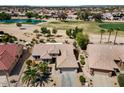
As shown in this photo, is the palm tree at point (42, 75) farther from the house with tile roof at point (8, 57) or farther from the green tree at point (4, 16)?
the green tree at point (4, 16)

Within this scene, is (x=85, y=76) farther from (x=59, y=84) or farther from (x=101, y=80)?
(x=59, y=84)

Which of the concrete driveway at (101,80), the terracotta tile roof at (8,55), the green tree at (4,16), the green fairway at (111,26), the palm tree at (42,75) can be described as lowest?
the concrete driveway at (101,80)

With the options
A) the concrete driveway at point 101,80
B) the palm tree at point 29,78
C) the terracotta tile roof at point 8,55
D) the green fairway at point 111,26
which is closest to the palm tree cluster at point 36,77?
the palm tree at point 29,78

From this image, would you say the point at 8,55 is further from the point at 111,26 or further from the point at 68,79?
the point at 111,26

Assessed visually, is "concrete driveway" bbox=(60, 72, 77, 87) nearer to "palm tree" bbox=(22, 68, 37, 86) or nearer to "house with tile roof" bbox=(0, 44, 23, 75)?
"palm tree" bbox=(22, 68, 37, 86)
